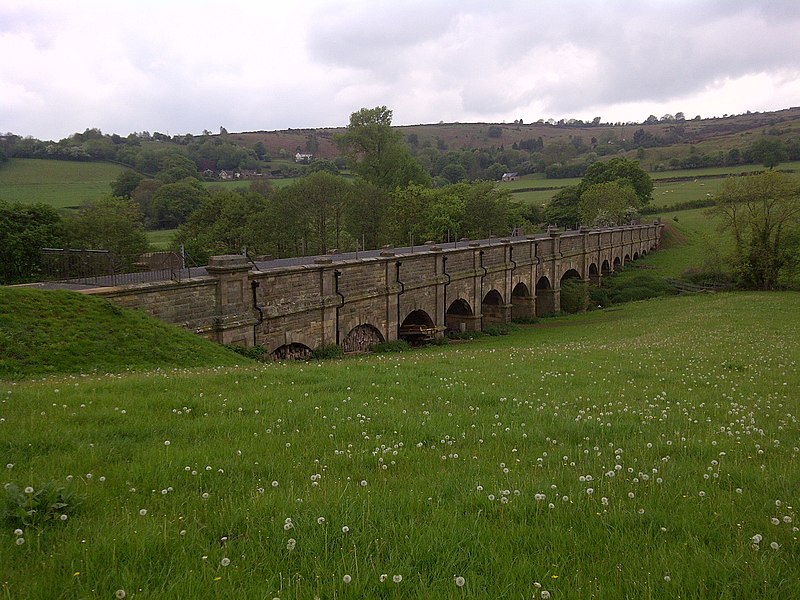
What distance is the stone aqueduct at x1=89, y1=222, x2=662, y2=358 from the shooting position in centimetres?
1812

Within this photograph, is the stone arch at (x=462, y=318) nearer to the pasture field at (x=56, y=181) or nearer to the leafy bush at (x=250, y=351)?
the leafy bush at (x=250, y=351)

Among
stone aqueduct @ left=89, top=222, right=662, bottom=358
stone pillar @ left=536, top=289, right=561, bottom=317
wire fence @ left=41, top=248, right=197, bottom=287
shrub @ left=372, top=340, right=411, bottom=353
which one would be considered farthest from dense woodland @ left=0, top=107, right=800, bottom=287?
shrub @ left=372, top=340, right=411, bottom=353

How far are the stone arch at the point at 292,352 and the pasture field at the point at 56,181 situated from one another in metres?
57.2

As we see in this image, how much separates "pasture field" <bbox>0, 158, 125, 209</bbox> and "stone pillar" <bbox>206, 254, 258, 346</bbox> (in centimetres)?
5854

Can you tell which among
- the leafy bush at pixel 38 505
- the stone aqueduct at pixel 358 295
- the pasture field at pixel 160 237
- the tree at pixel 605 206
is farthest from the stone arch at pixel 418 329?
the tree at pixel 605 206

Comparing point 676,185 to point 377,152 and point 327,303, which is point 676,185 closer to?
point 377,152

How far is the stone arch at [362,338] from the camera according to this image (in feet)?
82.7

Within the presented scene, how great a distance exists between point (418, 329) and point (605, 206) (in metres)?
52.1

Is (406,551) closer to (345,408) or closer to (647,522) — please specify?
(647,522)

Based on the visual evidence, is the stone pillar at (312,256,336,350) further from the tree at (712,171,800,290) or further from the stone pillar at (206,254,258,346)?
the tree at (712,171,800,290)

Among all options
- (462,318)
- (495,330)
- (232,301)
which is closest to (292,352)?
(232,301)

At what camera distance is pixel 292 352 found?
2203 cm

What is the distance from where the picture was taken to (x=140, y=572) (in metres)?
3.35

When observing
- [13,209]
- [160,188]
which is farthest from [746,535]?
[160,188]
